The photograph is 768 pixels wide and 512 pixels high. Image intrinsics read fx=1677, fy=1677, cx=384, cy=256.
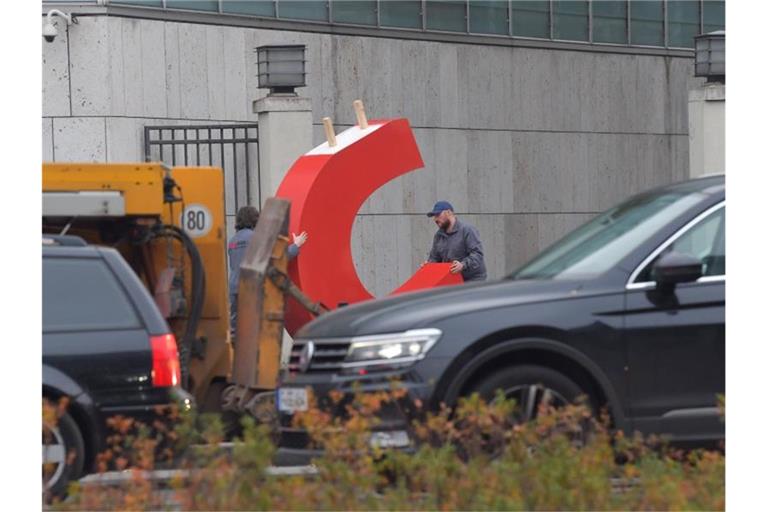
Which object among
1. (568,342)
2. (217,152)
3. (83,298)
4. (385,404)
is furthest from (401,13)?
(385,404)

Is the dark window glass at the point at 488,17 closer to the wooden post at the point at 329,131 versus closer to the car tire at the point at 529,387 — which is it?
→ the wooden post at the point at 329,131

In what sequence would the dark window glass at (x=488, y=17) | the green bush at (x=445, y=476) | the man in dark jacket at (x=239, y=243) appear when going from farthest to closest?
the dark window glass at (x=488, y=17)
the man in dark jacket at (x=239, y=243)
the green bush at (x=445, y=476)

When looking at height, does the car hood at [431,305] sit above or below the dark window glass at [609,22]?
below

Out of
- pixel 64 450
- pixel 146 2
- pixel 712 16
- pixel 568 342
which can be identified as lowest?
pixel 64 450

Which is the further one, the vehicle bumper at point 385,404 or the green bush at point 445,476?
the vehicle bumper at point 385,404

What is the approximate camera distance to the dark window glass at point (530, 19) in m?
23.3

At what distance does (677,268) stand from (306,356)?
2051 millimetres

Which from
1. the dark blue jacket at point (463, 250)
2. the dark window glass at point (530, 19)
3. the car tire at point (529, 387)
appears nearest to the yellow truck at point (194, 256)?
the car tire at point (529, 387)

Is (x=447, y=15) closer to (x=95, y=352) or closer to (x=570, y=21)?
(x=570, y=21)

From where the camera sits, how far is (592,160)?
24156 millimetres

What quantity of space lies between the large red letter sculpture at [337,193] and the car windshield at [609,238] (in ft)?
16.6

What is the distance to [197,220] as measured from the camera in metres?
11.4

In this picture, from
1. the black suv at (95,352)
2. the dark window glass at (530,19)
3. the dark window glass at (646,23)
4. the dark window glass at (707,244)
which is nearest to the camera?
the black suv at (95,352)
